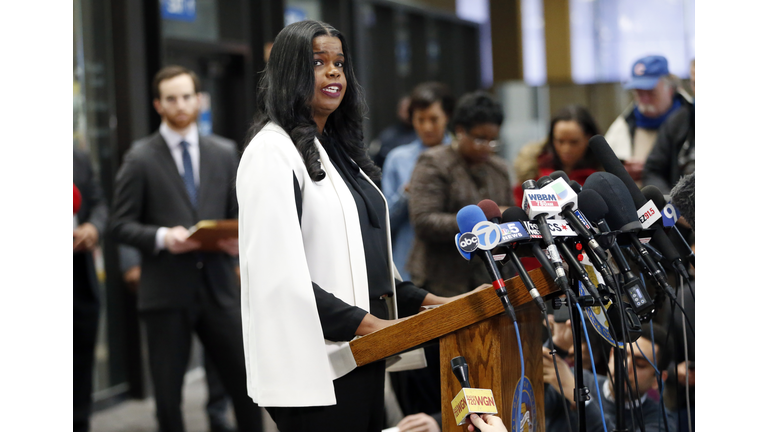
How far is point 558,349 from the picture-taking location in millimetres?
2496

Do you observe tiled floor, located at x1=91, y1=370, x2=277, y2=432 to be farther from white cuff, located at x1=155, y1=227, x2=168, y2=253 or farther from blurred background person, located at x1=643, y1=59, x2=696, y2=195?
blurred background person, located at x1=643, y1=59, x2=696, y2=195

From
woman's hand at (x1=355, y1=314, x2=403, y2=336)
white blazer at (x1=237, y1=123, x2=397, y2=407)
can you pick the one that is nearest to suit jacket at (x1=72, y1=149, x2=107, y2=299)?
white blazer at (x1=237, y1=123, x2=397, y2=407)

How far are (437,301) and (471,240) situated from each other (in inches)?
20.4

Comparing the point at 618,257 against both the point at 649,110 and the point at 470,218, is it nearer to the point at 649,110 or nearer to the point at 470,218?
the point at 470,218

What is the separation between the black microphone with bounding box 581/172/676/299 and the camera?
152 cm

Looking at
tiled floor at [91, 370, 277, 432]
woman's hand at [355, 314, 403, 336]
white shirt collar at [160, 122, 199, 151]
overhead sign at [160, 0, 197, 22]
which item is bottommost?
tiled floor at [91, 370, 277, 432]

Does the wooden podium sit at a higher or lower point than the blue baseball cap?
lower

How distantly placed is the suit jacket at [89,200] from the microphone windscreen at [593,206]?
2862 millimetres

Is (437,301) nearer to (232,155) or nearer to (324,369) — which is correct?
(324,369)

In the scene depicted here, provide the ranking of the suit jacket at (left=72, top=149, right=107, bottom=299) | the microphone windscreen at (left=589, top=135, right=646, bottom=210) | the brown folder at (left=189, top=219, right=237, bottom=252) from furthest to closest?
the suit jacket at (left=72, top=149, right=107, bottom=299) < the brown folder at (left=189, top=219, right=237, bottom=252) < the microphone windscreen at (left=589, top=135, right=646, bottom=210)

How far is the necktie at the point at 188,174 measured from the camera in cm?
357

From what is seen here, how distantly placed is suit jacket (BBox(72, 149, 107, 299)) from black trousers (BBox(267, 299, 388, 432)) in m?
2.35

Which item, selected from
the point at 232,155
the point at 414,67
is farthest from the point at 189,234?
the point at 414,67

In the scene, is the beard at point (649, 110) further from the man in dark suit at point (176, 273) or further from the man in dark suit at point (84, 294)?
the man in dark suit at point (84, 294)
